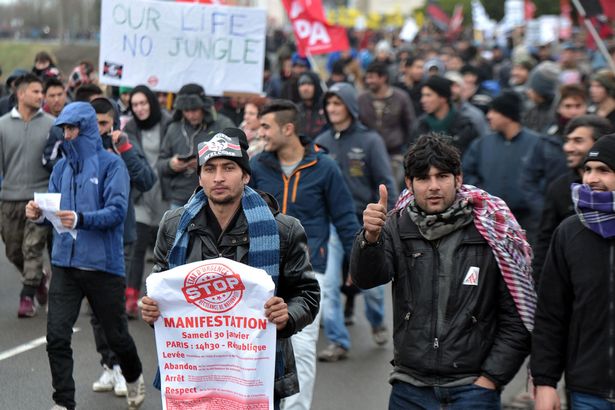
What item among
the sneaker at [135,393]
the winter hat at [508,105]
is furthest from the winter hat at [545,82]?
the sneaker at [135,393]

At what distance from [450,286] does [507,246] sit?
0.31 m

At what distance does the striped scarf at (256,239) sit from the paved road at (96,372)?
318cm

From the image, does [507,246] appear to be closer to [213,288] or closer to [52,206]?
[213,288]

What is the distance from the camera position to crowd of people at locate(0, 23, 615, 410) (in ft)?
15.5

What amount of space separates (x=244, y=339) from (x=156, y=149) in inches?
238

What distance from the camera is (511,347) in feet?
16.2

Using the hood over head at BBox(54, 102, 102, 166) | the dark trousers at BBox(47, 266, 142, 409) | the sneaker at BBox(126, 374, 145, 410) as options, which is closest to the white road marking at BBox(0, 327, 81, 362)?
the sneaker at BBox(126, 374, 145, 410)

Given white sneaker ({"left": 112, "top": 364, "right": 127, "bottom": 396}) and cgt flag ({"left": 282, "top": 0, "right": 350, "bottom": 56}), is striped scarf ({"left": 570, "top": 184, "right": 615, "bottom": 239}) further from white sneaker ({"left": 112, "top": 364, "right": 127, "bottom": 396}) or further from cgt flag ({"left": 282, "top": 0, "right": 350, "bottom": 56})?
cgt flag ({"left": 282, "top": 0, "right": 350, "bottom": 56})

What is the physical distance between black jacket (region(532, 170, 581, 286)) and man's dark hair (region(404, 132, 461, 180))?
6.77 ft

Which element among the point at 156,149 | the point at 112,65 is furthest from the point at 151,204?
the point at 112,65

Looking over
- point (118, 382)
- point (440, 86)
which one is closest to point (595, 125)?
point (118, 382)

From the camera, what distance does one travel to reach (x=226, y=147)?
4742 millimetres

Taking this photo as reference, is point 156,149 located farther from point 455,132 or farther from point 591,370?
point 591,370

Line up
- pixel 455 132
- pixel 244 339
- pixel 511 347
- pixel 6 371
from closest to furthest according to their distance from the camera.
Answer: pixel 244 339, pixel 511 347, pixel 6 371, pixel 455 132
